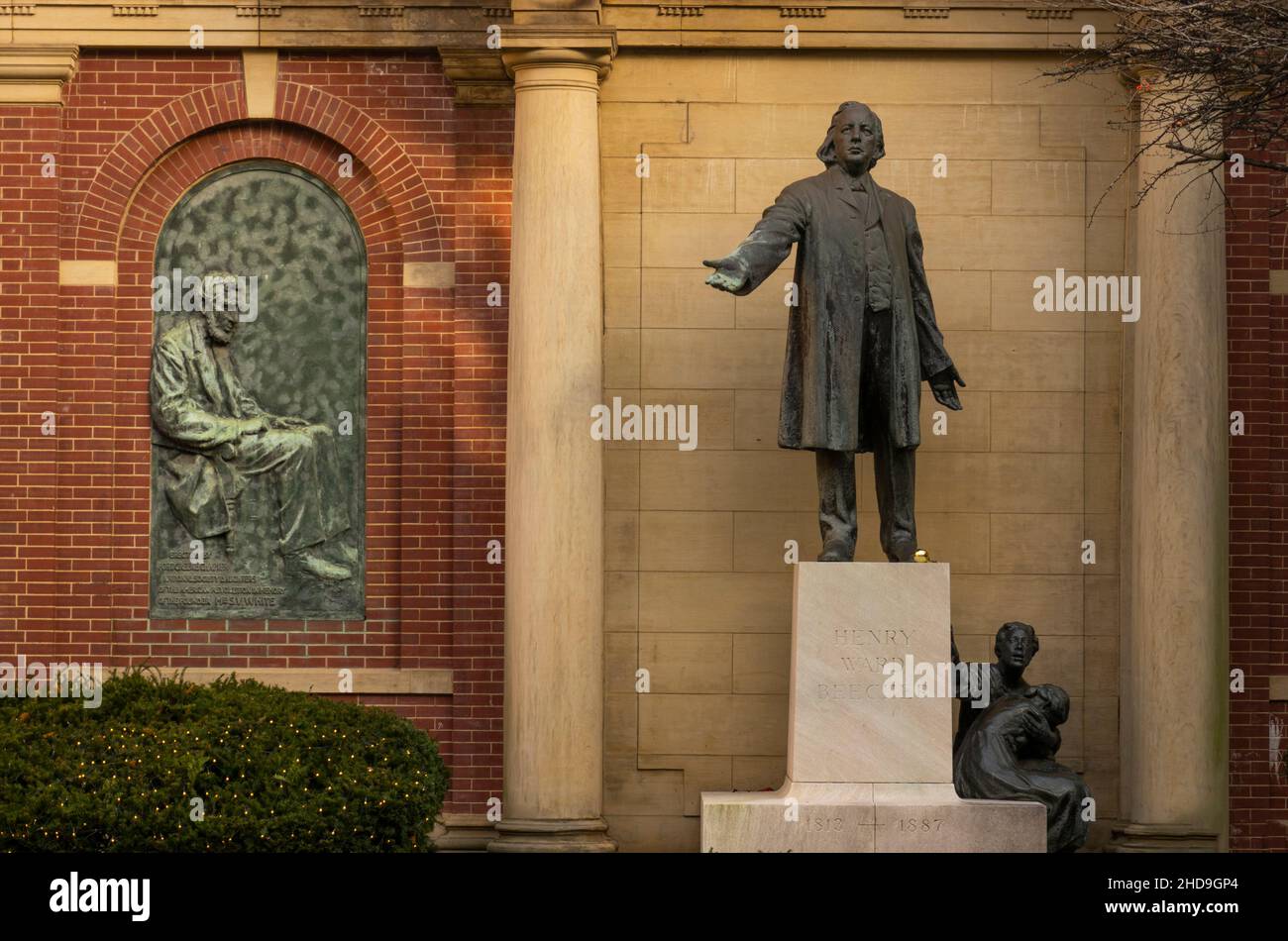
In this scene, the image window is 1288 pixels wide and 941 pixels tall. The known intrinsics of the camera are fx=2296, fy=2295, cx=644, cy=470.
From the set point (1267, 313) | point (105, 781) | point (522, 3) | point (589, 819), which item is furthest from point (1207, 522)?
point (105, 781)

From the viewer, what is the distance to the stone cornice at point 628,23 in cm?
1617

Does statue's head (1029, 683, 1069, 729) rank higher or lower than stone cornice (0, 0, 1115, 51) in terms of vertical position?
lower

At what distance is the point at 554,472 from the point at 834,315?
2384mm

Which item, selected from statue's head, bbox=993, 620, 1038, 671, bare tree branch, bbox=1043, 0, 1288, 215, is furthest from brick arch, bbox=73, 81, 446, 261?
statue's head, bbox=993, 620, 1038, 671

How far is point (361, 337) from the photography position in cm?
1631

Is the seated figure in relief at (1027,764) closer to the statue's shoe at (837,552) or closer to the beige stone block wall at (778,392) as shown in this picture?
the statue's shoe at (837,552)

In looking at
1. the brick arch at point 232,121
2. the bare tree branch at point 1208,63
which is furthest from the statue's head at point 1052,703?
the brick arch at point 232,121

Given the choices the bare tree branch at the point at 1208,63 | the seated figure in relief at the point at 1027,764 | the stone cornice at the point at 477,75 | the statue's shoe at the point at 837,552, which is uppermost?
the stone cornice at the point at 477,75

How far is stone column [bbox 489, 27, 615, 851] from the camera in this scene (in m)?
15.0

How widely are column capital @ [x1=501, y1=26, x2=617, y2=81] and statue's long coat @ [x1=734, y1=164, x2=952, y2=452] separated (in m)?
2.11

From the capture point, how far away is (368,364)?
1628 cm

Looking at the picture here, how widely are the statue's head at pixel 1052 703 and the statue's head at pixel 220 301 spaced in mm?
6232

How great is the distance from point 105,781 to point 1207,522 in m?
7.27

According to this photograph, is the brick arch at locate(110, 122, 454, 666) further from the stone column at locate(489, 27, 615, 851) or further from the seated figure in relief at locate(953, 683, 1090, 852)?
the seated figure in relief at locate(953, 683, 1090, 852)
